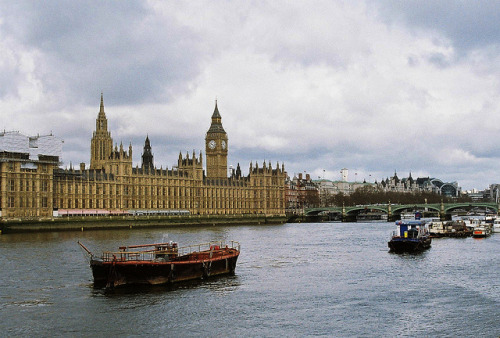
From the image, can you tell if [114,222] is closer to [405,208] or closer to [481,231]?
[481,231]

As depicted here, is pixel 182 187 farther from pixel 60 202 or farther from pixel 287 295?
pixel 287 295

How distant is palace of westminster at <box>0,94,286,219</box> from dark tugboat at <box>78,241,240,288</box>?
76.8 m

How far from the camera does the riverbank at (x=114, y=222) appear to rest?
11131cm

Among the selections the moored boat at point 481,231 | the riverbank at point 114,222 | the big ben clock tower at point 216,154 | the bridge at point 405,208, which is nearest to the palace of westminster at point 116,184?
the big ben clock tower at point 216,154

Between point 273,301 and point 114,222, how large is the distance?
306 feet

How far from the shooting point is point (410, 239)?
237 feet

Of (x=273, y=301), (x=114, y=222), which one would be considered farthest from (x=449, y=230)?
(x=273, y=301)

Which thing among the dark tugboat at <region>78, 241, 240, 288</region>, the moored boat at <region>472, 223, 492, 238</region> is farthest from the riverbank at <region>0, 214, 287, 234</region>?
the dark tugboat at <region>78, 241, 240, 288</region>

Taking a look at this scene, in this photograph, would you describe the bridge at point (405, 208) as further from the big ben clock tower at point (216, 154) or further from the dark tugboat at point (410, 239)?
the dark tugboat at point (410, 239)

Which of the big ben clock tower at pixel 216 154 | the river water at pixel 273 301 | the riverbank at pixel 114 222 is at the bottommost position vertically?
the river water at pixel 273 301

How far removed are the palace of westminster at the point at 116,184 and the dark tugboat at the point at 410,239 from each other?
7177cm

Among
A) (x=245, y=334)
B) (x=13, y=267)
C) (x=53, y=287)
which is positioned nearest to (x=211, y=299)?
(x=245, y=334)

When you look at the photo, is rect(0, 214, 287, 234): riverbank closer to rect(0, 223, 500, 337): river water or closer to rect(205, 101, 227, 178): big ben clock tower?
rect(205, 101, 227, 178): big ben clock tower

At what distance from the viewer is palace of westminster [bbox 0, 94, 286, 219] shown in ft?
392
